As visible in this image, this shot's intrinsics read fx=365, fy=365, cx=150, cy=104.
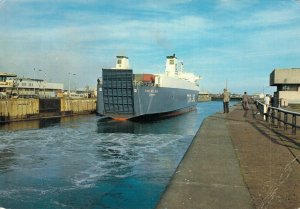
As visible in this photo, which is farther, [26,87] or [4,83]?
[26,87]

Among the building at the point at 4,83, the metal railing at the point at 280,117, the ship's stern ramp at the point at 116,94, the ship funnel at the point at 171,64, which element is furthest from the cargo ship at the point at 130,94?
the building at the point at 4,83

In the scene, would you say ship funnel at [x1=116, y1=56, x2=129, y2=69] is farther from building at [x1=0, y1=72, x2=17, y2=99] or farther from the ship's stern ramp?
building at [x1=0, y1=72, x2=17, y2=99]

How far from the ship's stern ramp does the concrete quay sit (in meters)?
24.3

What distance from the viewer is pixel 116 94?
3662 cm

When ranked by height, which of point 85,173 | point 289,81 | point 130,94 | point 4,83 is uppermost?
point 4,83

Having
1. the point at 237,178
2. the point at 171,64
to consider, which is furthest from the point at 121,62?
the point at 237,178

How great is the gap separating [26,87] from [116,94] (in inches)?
2314

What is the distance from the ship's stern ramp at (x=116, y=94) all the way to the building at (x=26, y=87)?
2856cm

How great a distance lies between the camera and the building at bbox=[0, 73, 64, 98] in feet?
230

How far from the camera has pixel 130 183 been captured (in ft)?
34.9

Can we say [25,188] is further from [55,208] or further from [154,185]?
[154,185]

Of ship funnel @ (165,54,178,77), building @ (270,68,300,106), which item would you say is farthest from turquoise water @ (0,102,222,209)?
building @ (270,68,300,106)

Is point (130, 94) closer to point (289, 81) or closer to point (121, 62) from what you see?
point (121, 62)

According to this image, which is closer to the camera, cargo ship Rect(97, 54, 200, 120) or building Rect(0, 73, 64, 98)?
cargo ship Rect(97, 54, 200, 120)
